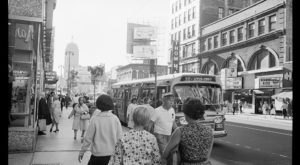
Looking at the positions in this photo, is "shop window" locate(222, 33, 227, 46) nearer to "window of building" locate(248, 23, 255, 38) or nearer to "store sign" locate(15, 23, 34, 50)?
"window of building" locate(248, 23, 255, 38)

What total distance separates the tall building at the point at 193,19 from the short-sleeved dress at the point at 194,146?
147 ft

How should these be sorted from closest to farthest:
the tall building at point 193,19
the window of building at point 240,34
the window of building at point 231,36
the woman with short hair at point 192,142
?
the woman with short hair at point 192,142, the window of building at point 240,34, the window of building at point 231,36, the tall building at point 193,19

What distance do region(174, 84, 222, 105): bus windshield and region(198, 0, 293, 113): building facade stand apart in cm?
2117

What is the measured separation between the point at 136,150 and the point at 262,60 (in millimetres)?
33485

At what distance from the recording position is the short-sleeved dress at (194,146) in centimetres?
344

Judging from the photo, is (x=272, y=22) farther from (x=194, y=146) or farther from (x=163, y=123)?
(x=194, y=146)

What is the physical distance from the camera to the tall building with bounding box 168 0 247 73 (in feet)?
164

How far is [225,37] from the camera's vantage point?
41625 millimetres

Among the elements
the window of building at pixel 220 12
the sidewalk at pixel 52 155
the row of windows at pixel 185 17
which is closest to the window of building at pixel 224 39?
the row of windows at pixel 185 17

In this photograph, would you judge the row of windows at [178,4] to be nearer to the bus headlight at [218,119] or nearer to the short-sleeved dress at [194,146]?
the bus headlight at [218,119]

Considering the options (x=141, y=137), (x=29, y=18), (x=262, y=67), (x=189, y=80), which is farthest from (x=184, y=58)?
(x=141, y=137)

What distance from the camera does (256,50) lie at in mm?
34688

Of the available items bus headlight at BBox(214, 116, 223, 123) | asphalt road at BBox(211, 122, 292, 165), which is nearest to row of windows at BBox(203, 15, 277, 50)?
asphalt road at BBox(211, 122, 292, 165)

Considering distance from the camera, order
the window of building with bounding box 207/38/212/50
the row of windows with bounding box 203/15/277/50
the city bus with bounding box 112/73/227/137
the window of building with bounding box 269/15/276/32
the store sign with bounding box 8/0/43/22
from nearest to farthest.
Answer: the store sign with bounding box 8/0/43/22
the city bus with bounding box 112/73/227/137
the window of building with bounding box 269/15/276/32
the row of windows with bounding box 203/15/277/50
the window of building with bounding box 207/38/212/50
